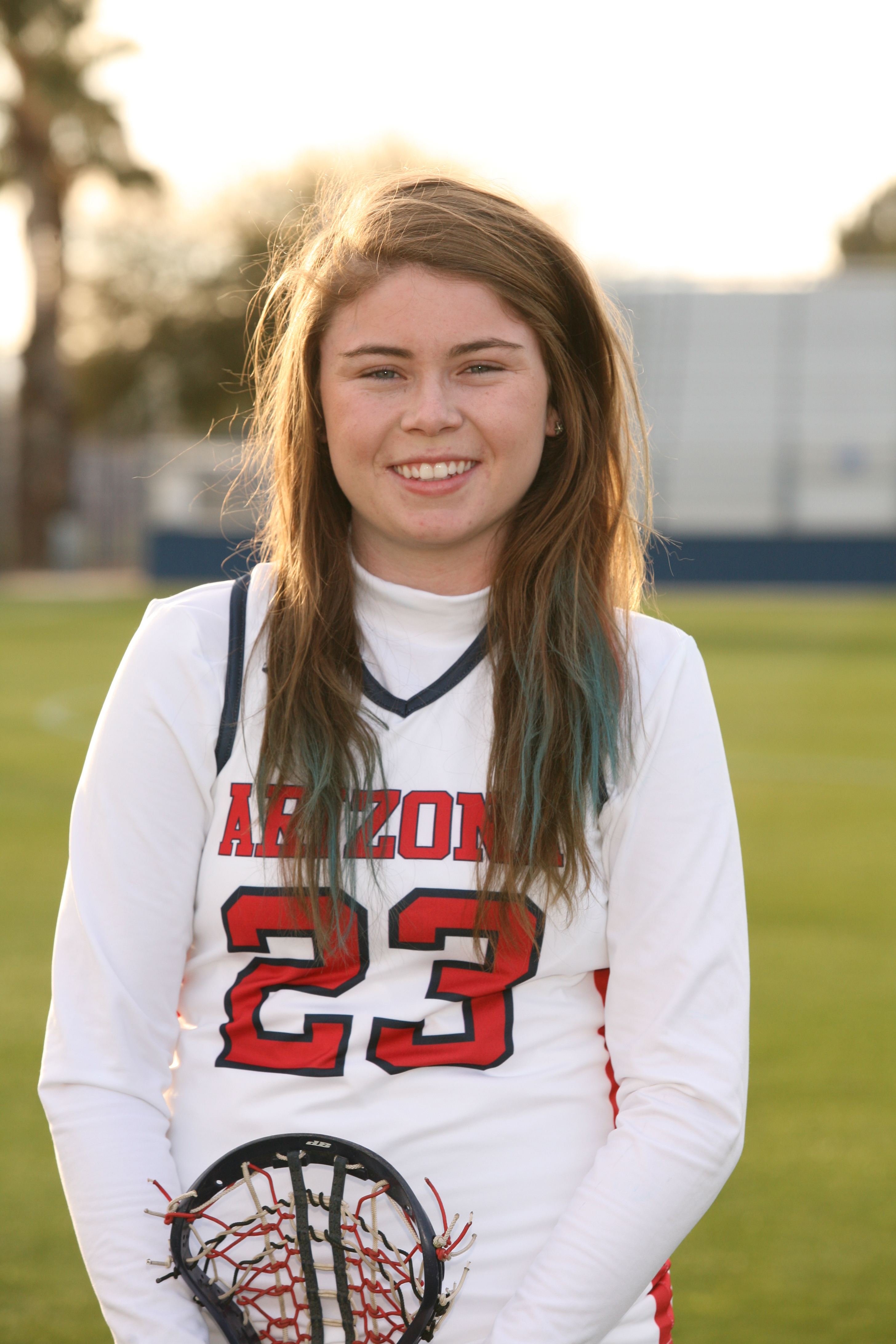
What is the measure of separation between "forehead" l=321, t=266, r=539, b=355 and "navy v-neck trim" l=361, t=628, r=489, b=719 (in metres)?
0.33

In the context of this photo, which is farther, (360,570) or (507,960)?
(360,570)

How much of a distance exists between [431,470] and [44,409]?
2826 cm

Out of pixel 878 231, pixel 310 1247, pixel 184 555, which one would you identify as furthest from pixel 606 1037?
pixel 878 231

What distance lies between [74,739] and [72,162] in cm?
1968

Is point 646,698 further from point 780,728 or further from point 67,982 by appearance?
point 780,728

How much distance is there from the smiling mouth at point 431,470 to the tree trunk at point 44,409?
2708 centimetres

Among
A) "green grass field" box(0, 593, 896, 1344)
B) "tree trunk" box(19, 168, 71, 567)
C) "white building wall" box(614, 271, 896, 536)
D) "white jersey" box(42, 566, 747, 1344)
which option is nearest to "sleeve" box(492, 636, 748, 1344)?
"white jersey" box(42, 566, 747, 1344)

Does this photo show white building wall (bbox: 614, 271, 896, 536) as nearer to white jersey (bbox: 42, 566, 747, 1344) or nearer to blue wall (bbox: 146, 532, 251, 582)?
blue wall (bbox: 146, 532, 251, 582)

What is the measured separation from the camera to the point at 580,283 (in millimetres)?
1598

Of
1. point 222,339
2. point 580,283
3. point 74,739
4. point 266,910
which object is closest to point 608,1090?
point 266,910

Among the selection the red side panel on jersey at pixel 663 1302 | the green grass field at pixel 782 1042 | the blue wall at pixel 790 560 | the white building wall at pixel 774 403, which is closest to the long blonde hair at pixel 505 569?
the red side panel on jersey at pixel 663 1302

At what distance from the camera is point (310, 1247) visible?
1429mm

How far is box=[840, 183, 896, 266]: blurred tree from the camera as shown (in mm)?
57781

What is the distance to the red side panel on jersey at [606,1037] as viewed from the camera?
1.52 m
